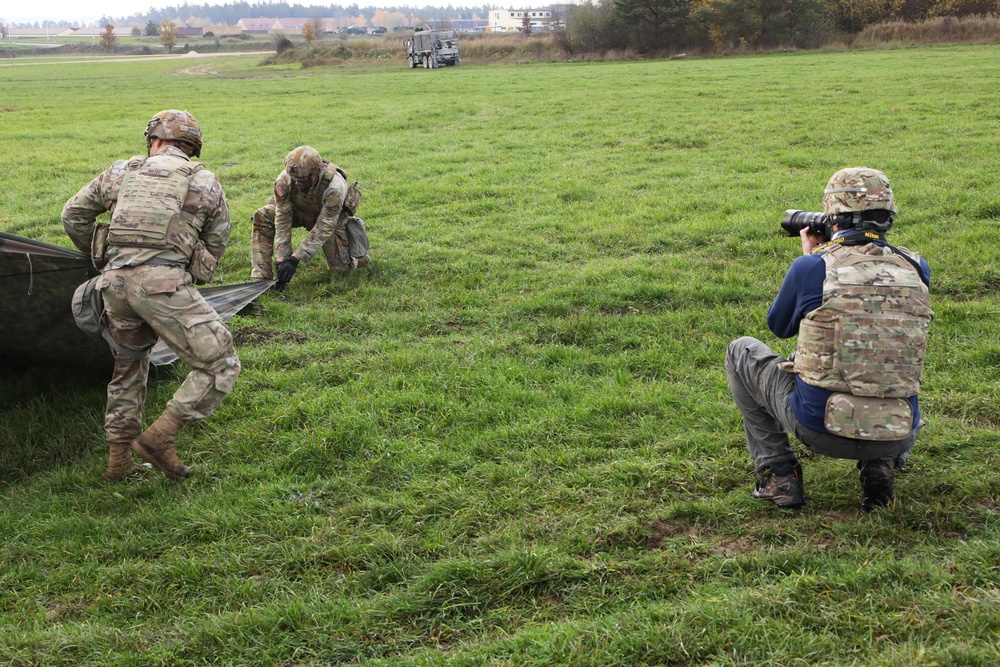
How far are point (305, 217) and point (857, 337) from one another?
21.3 ft

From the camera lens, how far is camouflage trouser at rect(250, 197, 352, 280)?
8688mm

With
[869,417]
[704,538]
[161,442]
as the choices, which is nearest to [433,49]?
[161,442]

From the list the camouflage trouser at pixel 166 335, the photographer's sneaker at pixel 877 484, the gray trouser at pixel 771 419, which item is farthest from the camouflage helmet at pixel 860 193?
the camouflage trouser at pixel 166 335

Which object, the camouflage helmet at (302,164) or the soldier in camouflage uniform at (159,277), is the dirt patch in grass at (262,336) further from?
the soldier in camouflage uniform at (159,277)

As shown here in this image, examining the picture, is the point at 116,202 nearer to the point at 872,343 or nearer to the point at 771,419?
the point at 771,419

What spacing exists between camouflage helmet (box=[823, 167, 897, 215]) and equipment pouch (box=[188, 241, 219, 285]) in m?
3.52

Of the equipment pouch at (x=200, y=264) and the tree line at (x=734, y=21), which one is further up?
the tree line at (x=734, y=21)

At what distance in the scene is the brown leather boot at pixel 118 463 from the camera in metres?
5.06

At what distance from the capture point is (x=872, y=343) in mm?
3766

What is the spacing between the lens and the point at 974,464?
4.59 metres

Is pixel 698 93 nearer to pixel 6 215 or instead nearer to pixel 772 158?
pixel 772 158

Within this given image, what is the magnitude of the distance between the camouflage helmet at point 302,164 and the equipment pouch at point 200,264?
3.34 metres

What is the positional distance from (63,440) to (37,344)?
776 millimetres

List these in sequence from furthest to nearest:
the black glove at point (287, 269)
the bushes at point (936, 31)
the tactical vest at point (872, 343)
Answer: the bushes at point (936, 31), the black glove at point (287, 269), the tactical vest at point (872, 343)
